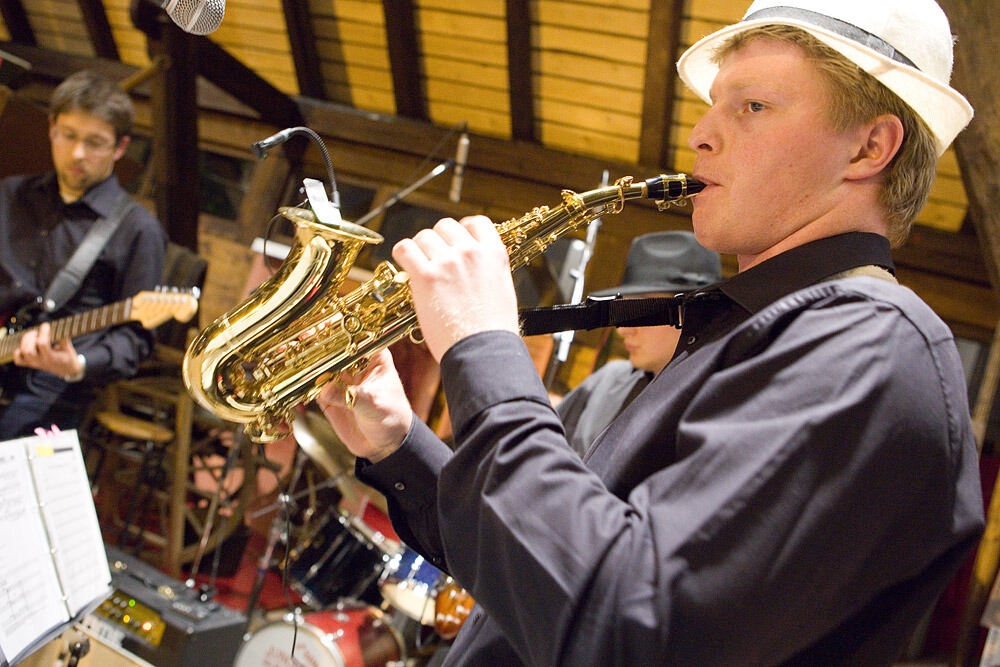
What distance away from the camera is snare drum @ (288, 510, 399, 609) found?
4023mm

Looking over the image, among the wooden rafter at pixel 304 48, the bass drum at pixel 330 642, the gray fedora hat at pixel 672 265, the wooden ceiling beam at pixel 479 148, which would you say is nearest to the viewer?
the bass drum at pixel 330 642

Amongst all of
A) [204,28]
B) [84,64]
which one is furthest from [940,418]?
[84,64]

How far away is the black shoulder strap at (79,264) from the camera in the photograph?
12.4ft

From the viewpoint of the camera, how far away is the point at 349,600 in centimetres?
384

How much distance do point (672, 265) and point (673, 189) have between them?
6.33 feet

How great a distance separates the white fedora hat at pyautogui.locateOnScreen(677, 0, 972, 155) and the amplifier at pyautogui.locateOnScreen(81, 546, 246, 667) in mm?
2872

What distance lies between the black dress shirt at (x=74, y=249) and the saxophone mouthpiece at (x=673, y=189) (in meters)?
3.05

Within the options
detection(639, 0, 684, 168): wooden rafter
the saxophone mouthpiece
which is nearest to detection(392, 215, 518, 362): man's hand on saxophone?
the saxophone mouthpiece

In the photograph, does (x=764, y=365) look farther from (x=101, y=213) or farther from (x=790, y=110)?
(x=101, y=213)

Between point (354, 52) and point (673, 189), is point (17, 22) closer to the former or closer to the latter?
point (354, 52)

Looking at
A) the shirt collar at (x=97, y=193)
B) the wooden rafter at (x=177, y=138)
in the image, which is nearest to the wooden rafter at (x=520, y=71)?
the wooden rafter at (x=177, y=138)

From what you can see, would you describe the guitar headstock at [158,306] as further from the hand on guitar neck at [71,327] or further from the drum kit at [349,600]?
the drum kit at [349,600]

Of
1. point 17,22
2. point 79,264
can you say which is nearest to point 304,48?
point 17,22

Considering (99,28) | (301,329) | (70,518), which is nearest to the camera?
(301,329)
